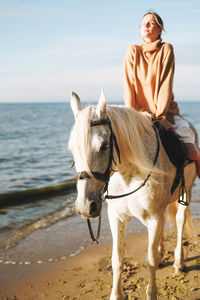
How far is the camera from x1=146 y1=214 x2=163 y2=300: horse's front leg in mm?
3053

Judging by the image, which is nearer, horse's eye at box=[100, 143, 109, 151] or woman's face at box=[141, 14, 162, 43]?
horse's eye at box=[100, 143, 109, 151]

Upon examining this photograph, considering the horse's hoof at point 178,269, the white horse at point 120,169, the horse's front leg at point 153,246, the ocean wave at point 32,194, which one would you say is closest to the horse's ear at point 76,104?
the white horse at point 120,169

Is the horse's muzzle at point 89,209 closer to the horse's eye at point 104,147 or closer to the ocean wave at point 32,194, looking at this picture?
the horse's eye at point 104,147

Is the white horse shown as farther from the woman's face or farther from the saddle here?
the woman's face

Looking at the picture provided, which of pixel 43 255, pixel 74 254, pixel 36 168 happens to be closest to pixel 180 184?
pixel 74 254

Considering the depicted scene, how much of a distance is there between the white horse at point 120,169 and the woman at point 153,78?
325mm

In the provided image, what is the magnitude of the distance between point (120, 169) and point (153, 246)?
0.96 m

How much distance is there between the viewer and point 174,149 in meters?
3.30

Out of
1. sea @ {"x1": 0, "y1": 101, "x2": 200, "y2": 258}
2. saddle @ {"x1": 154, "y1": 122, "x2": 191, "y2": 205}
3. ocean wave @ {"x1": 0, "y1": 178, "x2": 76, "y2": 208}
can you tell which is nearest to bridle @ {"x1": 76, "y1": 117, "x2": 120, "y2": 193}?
saddle @ {"x1": 154, "y1": 122, "x2": 191, "y2": 205}

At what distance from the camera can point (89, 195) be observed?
7.28ft

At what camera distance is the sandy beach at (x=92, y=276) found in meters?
3.74

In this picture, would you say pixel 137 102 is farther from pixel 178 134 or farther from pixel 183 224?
pixel 183 224

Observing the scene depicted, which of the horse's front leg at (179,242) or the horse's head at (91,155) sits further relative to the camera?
the horse's front leg at (179,242)

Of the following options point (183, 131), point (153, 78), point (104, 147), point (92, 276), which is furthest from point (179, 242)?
point (104, 147)
